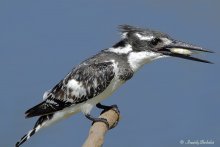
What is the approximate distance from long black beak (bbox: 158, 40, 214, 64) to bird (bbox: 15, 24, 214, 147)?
0.06 ft

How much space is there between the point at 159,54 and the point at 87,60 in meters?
1.03

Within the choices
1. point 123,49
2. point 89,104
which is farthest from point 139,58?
point 89,104

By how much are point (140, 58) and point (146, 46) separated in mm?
165

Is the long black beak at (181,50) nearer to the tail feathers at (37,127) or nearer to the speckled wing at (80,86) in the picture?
the speckled wing at (80,86)

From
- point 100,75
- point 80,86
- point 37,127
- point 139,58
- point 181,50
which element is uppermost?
point 181,50

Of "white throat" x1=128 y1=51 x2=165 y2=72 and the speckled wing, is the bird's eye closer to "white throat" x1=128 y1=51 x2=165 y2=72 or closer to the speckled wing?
"white throat" x1=128 y1=51 x2=165 y2=72

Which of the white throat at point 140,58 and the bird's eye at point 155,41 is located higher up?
the bird's eye at point 155,41

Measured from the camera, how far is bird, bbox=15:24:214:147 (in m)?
6.17

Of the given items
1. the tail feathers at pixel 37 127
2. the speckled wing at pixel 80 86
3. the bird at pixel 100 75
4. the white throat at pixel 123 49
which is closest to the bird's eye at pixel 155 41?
the bird at pixel 100 75

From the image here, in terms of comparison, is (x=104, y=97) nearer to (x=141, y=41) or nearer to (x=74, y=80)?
(x=74, y=80)

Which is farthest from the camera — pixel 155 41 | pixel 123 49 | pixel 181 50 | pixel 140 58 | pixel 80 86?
pixel 80 86

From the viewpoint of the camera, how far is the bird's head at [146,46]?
5.94 m

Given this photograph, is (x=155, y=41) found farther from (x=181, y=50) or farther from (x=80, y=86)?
(x=80, y=86)

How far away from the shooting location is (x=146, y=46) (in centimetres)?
619
